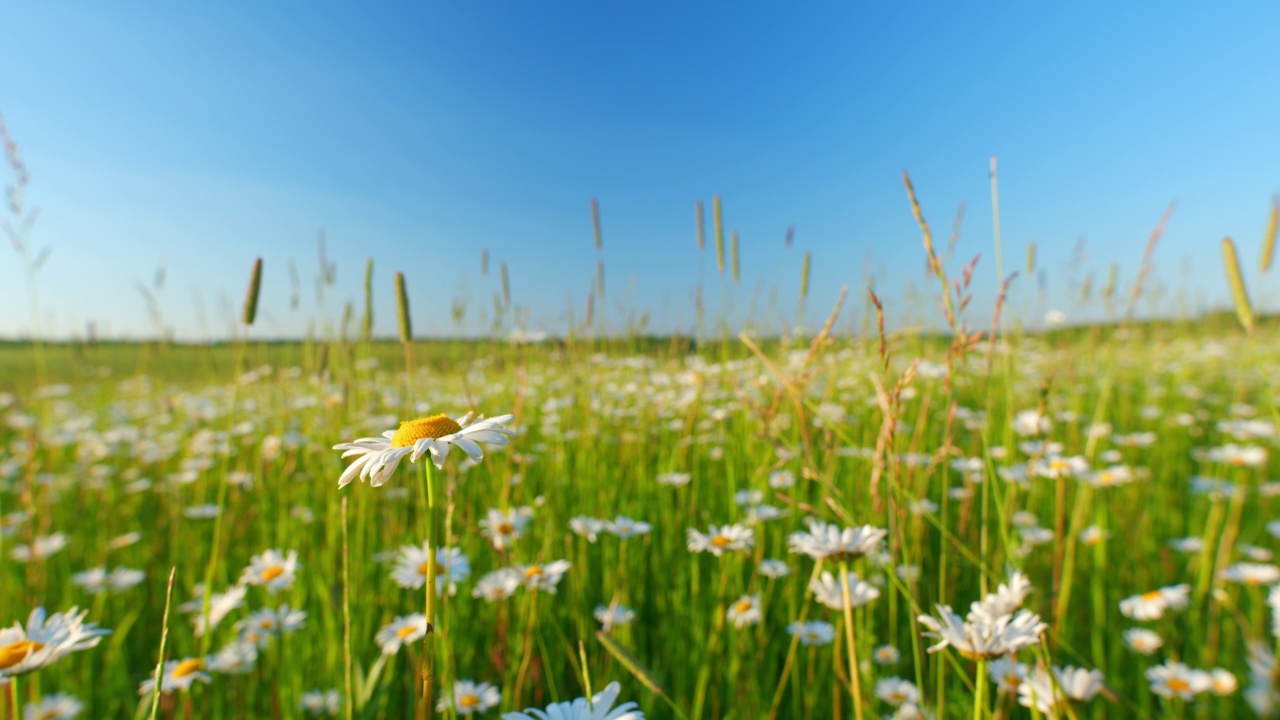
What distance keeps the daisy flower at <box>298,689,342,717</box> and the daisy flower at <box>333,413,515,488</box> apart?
108 centimetres

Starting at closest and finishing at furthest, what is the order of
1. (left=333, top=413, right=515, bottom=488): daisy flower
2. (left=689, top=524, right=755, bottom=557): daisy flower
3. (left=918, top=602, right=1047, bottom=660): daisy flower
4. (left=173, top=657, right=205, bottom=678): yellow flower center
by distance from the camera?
(left=333, top=413, right=515, bottom=488): daisy flower
(left=918, top=602, right=1047, bottom=660): daisy flower
(left=173, top=657, right=205, bottom=678): yellow flower center
(left=689, top=524, right=755, bottom=557): daisy flower

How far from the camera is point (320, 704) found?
1395 mm

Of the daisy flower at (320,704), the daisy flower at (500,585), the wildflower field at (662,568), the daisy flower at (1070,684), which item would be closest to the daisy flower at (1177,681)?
the wildflower field at (662,568)

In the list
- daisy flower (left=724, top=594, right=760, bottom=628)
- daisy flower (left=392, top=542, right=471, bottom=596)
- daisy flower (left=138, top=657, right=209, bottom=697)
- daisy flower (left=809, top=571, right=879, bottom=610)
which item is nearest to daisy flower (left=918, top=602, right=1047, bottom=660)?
daisy flower (left=809, top=571, right=879, bottom=610)

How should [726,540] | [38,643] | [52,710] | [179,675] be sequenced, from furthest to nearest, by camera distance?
[726,540]
[52,710]
[179,675]
[38,643]

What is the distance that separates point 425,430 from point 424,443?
0.08 m

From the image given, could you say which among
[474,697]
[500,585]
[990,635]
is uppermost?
[990,635]

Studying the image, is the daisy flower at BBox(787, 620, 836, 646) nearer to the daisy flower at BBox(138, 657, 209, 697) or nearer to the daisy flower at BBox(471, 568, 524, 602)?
the daisy flower at BBox(471, 568, 524, 602)

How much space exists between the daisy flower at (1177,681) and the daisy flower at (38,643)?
1.98m

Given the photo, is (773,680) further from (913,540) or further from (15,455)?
(15,455)

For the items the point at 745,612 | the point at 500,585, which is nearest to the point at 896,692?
the point at 745,612

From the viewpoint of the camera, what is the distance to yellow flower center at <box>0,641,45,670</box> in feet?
2.51

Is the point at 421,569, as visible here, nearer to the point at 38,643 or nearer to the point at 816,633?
the point at 38,643

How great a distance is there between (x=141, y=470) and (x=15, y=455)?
1.24 meters
